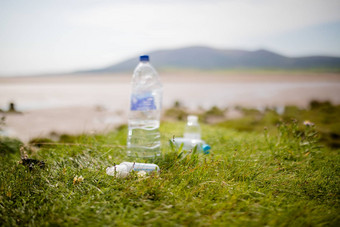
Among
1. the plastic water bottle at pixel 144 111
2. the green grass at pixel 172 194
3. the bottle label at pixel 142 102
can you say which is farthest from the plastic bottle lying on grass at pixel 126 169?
the bottle label at pixel 142 102

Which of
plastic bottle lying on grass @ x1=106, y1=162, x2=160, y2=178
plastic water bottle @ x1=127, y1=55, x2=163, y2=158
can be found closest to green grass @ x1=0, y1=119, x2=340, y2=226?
plastic bottle lying on grass @ x1=106, y1=162, x2=160, y2=178

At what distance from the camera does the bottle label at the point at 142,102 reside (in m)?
2.81

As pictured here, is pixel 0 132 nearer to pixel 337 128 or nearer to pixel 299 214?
pixel 299 214

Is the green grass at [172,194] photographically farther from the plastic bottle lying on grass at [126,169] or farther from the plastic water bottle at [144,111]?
the plastic water bottle at [144,111]

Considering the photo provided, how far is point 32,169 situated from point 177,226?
1.45m

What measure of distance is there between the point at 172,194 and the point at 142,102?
1388 millimetres

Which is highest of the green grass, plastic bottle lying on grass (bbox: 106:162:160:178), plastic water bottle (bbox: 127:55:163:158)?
plastic water bottle (bbox: 127:55:163:158)

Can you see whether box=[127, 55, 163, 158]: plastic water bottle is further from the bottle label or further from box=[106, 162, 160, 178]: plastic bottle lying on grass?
box=[106, 162, 160, 178]: plastic bottle lying on grass

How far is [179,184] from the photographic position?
1.82m

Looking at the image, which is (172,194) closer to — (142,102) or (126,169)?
(126,169)

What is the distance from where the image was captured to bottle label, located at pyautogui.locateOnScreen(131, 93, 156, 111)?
Answer: 2.81 meters

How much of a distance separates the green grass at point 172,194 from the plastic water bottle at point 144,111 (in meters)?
0.69

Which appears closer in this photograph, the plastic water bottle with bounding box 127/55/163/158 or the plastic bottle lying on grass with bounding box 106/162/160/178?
the plastic bottle lying on grass with bounding box 106/162/160/178

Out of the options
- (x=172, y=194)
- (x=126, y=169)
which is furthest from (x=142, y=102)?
(x=172, y=194)
